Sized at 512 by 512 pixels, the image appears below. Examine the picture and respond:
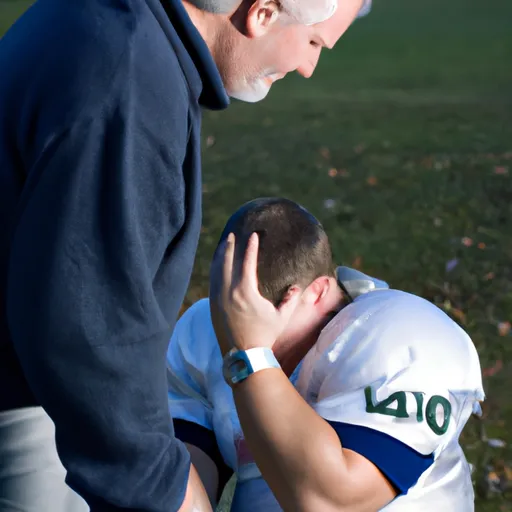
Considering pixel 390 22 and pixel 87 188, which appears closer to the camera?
pixel 87 188

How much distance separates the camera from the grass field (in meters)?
6.29

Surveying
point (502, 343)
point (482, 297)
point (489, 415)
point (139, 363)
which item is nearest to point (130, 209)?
point (139, 363)

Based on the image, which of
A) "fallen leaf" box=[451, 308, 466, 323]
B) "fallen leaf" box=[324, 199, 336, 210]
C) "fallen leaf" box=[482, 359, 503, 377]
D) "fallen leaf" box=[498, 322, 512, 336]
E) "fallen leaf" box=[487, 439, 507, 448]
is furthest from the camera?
"fallen leaf" box=[324, 199, 336, 210]

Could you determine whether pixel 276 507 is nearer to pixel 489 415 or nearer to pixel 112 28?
pixel 112 28

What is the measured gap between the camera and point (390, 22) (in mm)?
21703

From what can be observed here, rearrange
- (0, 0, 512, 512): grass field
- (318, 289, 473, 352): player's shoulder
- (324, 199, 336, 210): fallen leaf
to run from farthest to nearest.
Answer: (324, 199, 336, 210): fallen leaf, (0, 0, 512, 512): grass field, (318, 289, 473, 352): player's shoulder

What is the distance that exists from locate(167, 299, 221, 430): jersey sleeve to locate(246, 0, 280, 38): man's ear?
1.43 metres

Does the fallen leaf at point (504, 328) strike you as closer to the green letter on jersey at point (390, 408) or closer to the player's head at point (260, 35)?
the green letter on jersey at point (390, 408)

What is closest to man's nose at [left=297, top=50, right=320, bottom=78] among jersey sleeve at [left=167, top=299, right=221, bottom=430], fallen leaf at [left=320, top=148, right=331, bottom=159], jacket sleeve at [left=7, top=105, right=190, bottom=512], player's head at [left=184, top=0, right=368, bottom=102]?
player's head at [left=184, top=0, right=368, bottom=102]

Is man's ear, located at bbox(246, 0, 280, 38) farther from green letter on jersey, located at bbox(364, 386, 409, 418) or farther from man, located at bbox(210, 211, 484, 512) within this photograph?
green letter on jersey, located at bbox(364, 386, 409, 418)

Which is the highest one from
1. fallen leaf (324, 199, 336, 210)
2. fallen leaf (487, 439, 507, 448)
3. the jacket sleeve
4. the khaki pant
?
the jacket sleeve

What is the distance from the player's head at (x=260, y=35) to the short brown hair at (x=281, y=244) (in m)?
0.89

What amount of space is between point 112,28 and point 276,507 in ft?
5.16

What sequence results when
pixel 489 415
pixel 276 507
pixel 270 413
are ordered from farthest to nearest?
1. pixel 489 415
2. pixel 276 507
3. pixel 270 413
